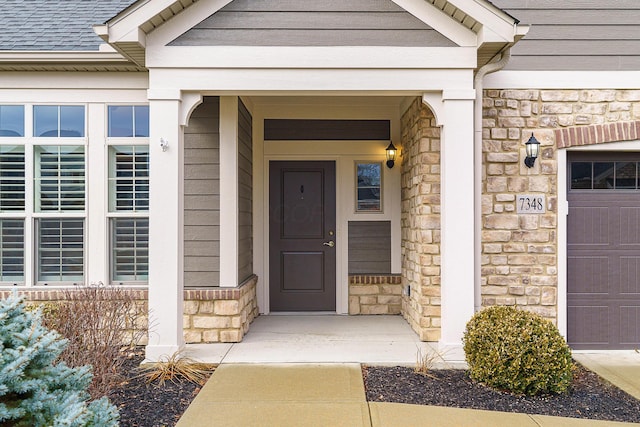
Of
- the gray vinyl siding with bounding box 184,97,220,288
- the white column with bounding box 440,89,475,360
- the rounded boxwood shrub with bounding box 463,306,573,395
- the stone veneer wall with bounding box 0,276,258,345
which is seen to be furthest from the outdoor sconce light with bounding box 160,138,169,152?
→ the rounded boxwood shrub with bounding box 463,306,573,395

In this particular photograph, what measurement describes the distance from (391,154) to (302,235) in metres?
1.68

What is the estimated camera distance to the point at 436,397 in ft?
11.8

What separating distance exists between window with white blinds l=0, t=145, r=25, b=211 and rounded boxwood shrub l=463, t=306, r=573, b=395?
197 inches

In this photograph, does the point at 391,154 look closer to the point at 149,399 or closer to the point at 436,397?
the point at 436,397

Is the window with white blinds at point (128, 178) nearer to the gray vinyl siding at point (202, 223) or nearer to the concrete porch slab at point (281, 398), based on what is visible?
the gray vinyl siding at point (202, 223)

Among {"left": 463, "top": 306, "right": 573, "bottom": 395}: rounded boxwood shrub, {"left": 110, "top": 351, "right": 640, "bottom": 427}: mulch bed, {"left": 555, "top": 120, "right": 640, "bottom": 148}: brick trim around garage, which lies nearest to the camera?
{"left": 110, "top": 351, "right": 640, "bottom": 427}: mulch bed

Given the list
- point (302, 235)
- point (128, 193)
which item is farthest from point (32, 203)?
point (302, 235)

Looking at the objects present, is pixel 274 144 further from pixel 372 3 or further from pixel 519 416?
pixel 519 416

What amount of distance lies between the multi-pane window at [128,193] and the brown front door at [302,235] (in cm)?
185

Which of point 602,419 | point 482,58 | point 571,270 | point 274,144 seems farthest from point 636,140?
point 274,144

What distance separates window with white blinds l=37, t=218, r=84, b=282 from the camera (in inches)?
204

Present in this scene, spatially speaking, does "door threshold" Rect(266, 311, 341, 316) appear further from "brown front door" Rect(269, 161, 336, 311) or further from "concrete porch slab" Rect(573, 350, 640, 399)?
"concrete porch slab" Rect(573, 350, 640, 399)

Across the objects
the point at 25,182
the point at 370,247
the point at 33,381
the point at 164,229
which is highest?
the point at 25,182

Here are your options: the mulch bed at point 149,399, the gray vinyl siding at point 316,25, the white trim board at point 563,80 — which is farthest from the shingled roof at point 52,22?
the white trim board at point 563,80
